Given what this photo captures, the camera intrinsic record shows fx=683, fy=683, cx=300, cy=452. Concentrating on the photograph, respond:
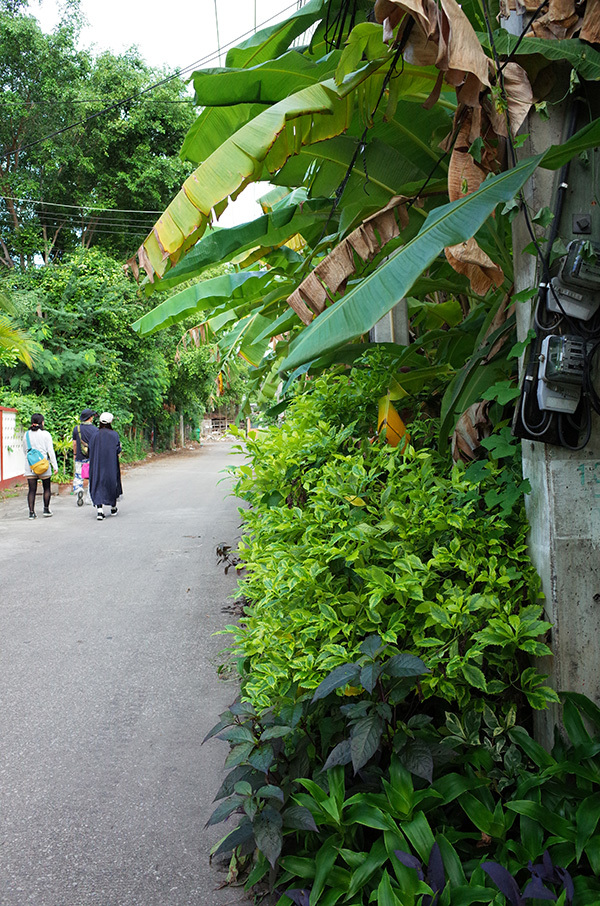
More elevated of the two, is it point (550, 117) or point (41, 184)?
point (41, 184)

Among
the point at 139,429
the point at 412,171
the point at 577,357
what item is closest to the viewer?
the point at 577,357

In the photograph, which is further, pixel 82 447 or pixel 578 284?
pixel 82 447

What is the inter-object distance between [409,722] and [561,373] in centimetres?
133

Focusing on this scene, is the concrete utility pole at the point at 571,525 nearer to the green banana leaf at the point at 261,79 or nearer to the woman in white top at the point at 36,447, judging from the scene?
the green banana leaf at the point at 261,79

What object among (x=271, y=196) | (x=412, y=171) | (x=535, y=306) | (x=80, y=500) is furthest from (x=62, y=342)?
(x=535, y=306)

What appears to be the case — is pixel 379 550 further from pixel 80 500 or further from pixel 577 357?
pixel 80 500

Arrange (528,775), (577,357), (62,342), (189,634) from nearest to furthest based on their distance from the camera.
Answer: (528,775)
(577,357)
(189,634)
(62,342)

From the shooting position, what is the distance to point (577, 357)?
7.98 ft

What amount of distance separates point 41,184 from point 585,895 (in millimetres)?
26163

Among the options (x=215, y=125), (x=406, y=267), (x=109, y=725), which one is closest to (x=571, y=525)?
(x=406, y=267)

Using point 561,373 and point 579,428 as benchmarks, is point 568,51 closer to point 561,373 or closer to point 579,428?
point 561,373

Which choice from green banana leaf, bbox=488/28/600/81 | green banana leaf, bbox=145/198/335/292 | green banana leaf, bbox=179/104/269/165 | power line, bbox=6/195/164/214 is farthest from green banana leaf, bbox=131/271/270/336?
power line, bbox=6/195/164/214

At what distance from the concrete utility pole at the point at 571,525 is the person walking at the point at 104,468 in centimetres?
970

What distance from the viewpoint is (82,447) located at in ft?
41.7
